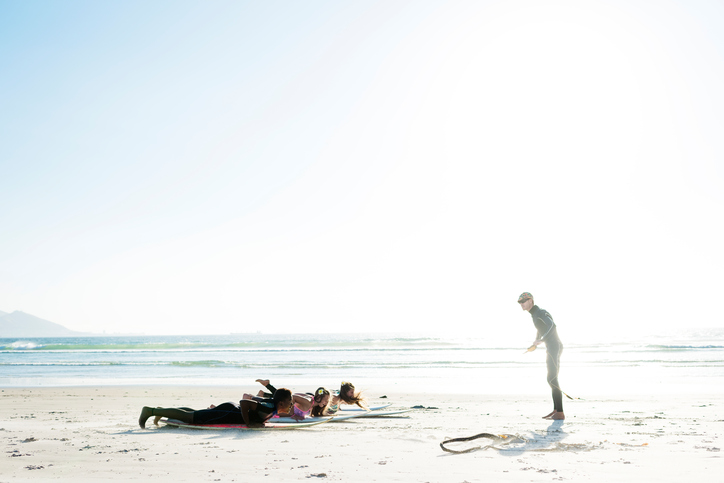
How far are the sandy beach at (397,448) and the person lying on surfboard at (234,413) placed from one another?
9.0 inches

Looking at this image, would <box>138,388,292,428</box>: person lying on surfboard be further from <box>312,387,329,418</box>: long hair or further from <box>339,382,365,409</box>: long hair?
<box>339,382,365,409</box>: long hair

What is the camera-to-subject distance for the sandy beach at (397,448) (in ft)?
15.9

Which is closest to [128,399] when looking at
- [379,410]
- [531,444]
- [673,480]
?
[379,410]

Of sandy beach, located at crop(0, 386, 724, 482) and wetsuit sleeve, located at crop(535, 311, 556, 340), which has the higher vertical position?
wetsuit sleeve, located at crop(535, 311, 556, 340)

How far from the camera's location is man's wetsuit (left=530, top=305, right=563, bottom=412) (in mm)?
8156

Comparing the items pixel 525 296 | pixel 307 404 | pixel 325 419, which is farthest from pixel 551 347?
pixel 307 404

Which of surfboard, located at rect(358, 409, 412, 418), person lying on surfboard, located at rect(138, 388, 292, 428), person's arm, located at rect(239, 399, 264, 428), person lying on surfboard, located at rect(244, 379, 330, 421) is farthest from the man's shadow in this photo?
person's arm, located at rect(239, 399, 264, 428)

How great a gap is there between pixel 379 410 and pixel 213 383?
367 inches

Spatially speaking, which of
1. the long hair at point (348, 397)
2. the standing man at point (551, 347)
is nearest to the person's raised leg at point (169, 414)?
the long hair at point (348, 397)

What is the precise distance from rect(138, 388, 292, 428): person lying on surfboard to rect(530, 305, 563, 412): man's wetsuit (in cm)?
432

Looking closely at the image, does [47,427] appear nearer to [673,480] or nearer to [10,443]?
[10,443]

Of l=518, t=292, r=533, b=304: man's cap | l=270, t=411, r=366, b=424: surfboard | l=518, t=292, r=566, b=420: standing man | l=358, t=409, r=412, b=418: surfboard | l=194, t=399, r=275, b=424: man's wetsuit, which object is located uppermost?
l=518, t=292, r=533, b=304: man's cap

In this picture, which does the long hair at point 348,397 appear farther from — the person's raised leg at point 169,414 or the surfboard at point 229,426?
the person's raised leg at point 169,414

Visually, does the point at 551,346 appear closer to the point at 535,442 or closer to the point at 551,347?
the point at 551,347
